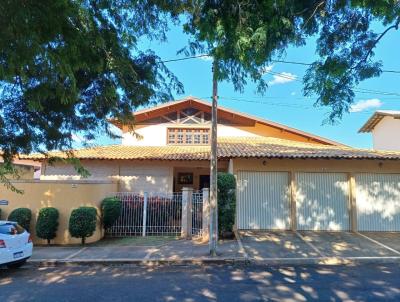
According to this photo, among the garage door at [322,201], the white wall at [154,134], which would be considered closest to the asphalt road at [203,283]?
the garage door at [322,201]

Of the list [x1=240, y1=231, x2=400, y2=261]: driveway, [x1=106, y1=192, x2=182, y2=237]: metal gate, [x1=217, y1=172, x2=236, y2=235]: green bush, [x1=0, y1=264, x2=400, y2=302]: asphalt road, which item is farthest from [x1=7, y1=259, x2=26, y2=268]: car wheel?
[x1=217, y1=172, x2=236, y2=235]: green bush

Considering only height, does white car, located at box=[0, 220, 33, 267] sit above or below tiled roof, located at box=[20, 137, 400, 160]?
below

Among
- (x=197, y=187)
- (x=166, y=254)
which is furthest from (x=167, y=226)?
(x=197, y=187)

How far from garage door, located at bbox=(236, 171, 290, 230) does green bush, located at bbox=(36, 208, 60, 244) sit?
23.0 ft

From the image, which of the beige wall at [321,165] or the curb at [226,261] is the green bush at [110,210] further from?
the beige wall at [321,165]

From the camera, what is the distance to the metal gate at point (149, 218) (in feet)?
44.1

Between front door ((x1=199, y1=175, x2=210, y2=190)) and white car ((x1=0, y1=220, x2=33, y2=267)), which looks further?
front door ((x1=199, y1=175, x2=210, y2=190))

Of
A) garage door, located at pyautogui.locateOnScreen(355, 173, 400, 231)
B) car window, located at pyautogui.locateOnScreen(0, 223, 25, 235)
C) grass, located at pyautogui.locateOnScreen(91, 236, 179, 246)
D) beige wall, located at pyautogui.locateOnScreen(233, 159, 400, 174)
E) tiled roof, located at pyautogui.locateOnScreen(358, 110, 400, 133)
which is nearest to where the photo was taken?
car window, located at pyautogui.locateOnScreen(0, 223, 25, 235)

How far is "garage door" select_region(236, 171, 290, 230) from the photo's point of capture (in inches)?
556

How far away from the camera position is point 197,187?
20.3m

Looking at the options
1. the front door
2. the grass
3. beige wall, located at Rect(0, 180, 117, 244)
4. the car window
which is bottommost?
the grass

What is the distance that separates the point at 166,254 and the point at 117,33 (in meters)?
6.86

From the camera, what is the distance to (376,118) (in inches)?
956

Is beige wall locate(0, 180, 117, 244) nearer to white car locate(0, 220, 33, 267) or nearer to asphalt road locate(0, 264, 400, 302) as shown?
white car locate(0, 220, 33, 267)
